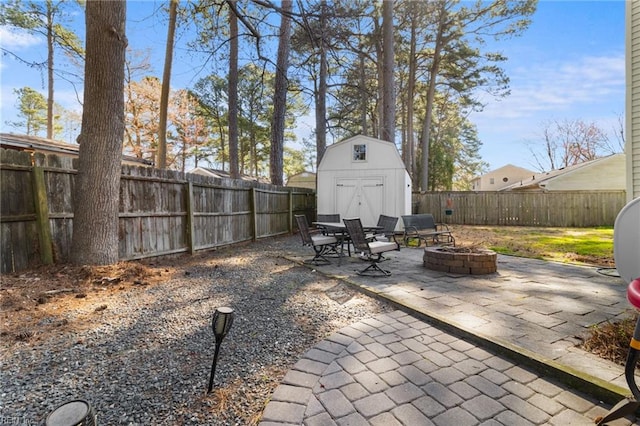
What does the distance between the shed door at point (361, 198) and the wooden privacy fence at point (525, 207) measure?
5.44 metres

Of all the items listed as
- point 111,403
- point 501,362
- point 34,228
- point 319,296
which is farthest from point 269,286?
point 34,228

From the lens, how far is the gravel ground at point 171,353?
1.70 metres

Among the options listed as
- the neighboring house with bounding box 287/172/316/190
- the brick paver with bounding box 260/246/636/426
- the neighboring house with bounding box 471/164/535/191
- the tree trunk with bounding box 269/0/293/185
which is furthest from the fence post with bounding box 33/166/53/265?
the neighboring house with bounding box 471/164/535/191

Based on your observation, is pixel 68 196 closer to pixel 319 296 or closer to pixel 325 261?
pixel 319 296

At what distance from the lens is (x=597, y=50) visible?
Answer: 907 centimetres

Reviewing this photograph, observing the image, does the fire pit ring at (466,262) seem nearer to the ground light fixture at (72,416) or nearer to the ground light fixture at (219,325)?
the ground light fixture at (219,325)

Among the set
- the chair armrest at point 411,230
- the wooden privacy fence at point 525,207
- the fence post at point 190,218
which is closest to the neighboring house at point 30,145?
the fence post at point 190,218

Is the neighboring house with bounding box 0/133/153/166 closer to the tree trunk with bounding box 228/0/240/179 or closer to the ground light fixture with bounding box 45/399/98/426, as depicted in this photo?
the tree trunk with bounding box 228/0/240/179

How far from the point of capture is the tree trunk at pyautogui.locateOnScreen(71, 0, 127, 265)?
4.14 meters

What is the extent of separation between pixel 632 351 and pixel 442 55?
58.8ft

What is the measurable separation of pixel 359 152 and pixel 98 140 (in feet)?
28.3

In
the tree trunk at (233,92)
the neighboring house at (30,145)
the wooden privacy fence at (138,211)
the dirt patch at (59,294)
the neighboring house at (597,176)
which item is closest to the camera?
the dirt patch at (59,294)

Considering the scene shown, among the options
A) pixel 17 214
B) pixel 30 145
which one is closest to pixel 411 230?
pixel 17 214

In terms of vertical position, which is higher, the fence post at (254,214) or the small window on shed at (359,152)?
the small window on shed at (359,152)
